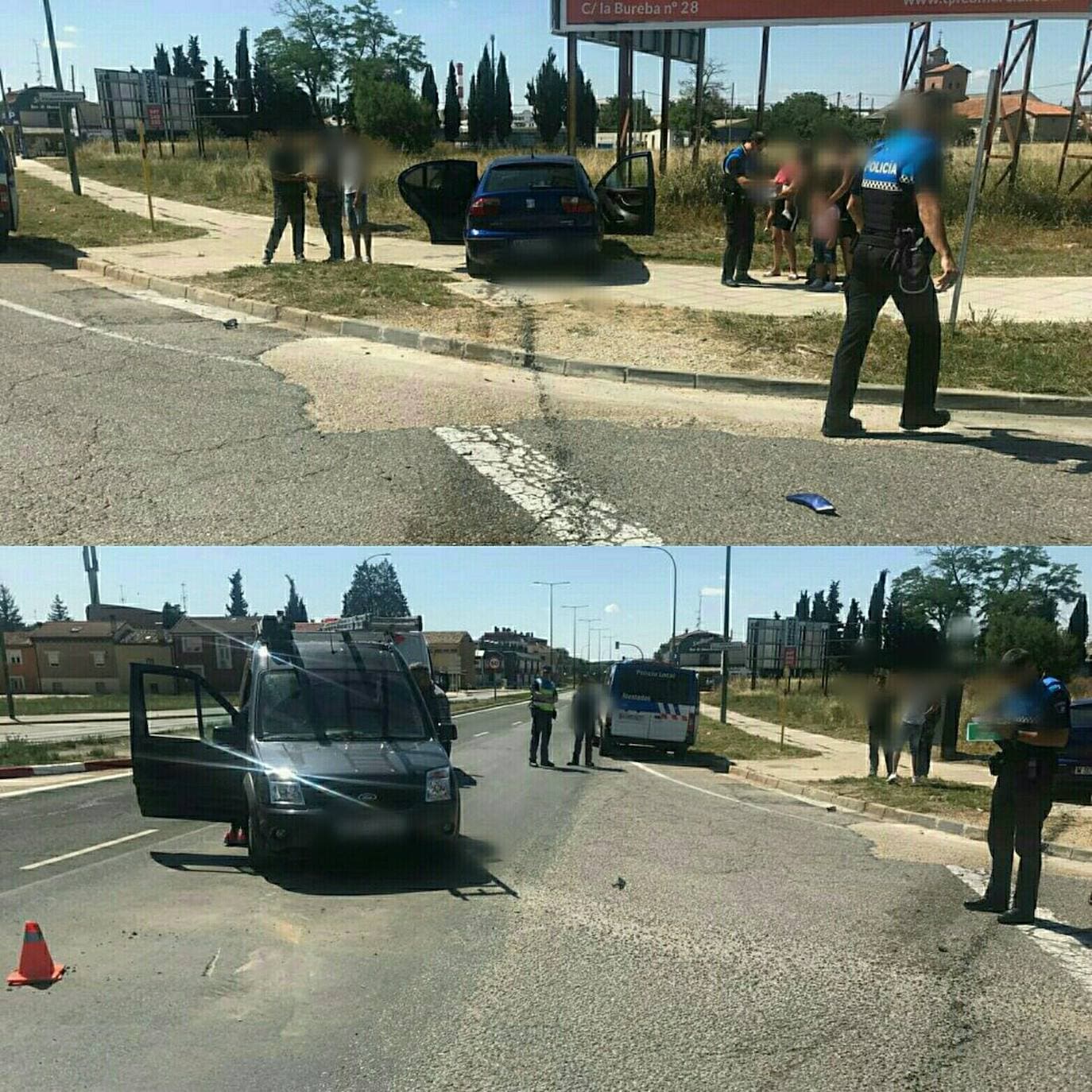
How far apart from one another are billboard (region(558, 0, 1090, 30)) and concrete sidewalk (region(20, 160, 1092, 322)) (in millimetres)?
6197

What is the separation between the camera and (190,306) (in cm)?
1427

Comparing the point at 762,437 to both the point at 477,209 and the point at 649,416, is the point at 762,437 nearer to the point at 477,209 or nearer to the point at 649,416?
the point at 649,416

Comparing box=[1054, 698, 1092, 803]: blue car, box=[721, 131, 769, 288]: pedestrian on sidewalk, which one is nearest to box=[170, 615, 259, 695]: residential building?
box=[1054, 698, 1092, 803]: blue car

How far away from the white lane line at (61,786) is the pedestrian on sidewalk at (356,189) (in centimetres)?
810

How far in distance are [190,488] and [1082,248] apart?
1632 cm

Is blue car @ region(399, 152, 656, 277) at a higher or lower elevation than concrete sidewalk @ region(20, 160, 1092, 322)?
higher

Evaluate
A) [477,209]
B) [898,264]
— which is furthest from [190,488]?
[477,209]

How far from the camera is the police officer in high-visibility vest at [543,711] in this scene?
15.6 m

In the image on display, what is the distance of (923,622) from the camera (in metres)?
10.1

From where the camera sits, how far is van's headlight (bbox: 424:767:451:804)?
6680 millimetres

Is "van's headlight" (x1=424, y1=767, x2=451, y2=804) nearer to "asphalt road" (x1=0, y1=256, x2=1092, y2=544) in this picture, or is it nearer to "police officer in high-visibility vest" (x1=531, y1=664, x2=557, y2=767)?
"asphalt road" (x1=0, y1=256, x2=1092, y2=544)

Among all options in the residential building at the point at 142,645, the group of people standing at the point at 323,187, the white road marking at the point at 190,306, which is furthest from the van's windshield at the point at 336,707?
the group of people standing at the point at 323,187

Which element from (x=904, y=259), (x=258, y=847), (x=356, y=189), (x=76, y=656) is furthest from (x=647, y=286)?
(x=76, y=656)

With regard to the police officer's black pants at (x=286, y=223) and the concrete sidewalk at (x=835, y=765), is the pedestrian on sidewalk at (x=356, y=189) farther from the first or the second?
the concrete sidewalk at (x=835, y=765)
